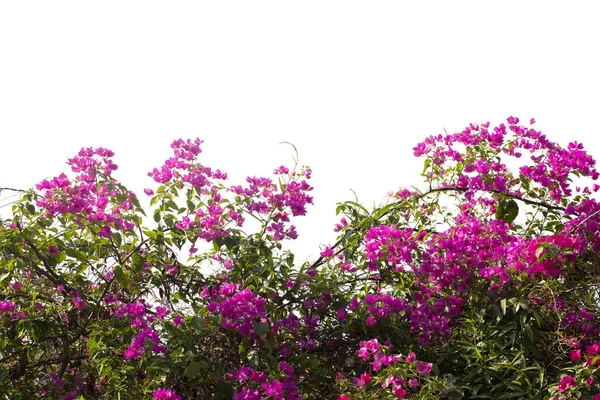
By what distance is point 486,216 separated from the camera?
14.1 feet

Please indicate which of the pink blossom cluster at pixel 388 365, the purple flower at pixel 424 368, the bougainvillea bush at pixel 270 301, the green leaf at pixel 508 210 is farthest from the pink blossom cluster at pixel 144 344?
the green leaf at pixel 508 210

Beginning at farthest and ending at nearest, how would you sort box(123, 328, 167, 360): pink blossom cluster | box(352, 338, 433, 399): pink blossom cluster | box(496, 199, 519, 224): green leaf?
box(496, 199, 519, 224): green leaf < box(123, 328, 167, 360): pink blossom cluster < box(352, 338, 433, 399): pink blossom cluster

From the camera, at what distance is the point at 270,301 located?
354 centimetres

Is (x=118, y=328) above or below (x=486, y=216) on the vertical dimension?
below

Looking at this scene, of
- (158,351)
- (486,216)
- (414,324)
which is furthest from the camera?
(486,216)

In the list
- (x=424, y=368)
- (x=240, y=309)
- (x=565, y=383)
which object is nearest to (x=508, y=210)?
(x=565, y=383)

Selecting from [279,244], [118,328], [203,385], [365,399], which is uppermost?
[279,244]

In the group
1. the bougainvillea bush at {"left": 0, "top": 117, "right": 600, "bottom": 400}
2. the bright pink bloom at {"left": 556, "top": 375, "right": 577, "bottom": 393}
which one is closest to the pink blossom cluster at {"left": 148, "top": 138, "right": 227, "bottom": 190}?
the bougainvillea bush at {"left": 0, "top": 117, "right": 600, "bottom": 400}

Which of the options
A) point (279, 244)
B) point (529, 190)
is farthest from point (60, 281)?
point (529, 190)

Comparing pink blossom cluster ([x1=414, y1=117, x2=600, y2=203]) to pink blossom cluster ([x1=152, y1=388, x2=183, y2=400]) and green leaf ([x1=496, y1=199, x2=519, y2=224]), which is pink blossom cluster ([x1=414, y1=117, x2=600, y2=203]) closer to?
green leaf ([x1=496, y1=199, x2=519, y2=224])

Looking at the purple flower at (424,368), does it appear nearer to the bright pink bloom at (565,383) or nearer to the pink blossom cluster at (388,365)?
the pink blossom cluster at (388,365)

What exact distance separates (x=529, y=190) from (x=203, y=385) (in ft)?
7.03

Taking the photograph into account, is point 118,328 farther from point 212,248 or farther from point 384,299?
point 384,299

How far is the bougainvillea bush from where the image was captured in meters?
3.34
